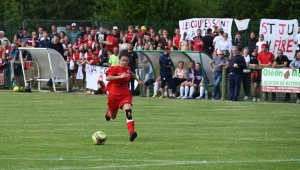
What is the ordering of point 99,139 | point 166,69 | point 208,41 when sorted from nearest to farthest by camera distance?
point 99,139 < point 166,69 < point 208,41

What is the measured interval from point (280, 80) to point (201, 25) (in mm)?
5696

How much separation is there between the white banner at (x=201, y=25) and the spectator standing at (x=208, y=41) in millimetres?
1021

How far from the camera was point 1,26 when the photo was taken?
4028 cm

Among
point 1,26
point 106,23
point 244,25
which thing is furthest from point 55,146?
point 1,26

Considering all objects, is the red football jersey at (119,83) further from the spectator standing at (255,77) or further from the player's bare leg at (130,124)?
the spectator standing at (255,77)

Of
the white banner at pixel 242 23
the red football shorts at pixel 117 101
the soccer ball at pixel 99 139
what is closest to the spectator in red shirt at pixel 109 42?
the white banner at pixel 242 23

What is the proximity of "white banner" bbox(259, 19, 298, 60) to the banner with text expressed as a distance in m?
1.56

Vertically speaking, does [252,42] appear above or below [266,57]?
above

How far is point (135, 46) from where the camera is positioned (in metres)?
31.6

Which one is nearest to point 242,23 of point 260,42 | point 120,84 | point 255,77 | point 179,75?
point 260,42

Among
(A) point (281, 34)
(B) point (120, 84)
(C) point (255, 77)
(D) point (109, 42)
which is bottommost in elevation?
(C) point (255, 77)

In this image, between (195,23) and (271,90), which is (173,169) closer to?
(271,90)

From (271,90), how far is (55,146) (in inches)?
600

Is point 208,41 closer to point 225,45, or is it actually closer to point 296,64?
point 225,45
